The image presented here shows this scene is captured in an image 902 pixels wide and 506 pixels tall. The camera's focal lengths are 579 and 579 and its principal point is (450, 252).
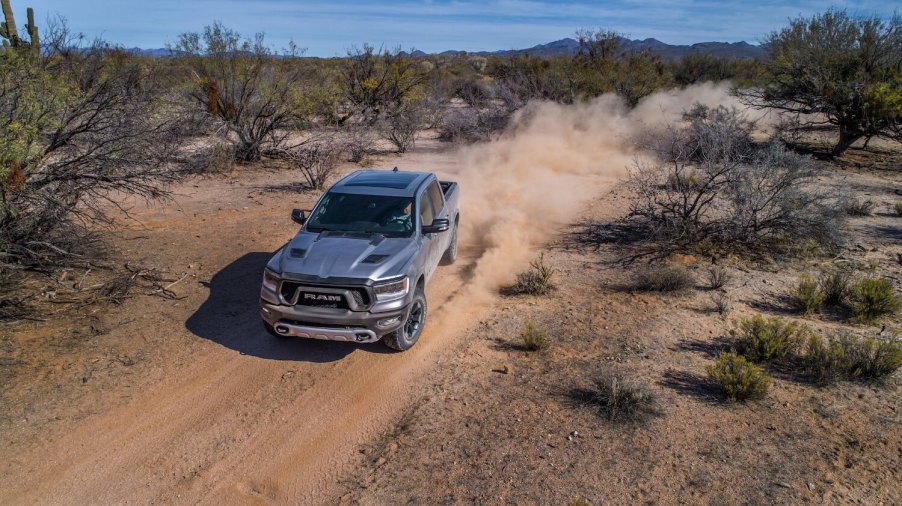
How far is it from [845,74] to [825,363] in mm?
17506

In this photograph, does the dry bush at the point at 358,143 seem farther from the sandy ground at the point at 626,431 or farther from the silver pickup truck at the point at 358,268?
the sandy ground at the point at 626,431


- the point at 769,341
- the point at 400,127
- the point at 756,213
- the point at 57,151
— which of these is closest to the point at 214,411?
the point at 57,151

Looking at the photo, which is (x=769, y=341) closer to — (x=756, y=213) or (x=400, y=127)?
(x=756, y=213)

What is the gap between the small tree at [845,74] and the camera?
17922 millimetres

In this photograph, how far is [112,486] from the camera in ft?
16.0

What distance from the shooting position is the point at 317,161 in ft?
52.8

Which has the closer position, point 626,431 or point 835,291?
point 626,431

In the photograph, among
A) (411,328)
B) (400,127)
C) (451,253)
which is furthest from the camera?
(400,127)

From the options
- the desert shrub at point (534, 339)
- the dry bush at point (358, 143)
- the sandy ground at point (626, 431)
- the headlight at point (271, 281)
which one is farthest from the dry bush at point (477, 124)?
the headlight at point (271, 281)

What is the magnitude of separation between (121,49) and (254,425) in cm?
2592

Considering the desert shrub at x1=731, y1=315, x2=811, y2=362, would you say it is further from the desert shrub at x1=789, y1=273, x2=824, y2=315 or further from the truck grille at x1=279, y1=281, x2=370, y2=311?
the truck grille at x1=279, y1=281, x2=370, y2=311

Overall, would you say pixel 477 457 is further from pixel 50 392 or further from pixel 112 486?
pixel 50 392

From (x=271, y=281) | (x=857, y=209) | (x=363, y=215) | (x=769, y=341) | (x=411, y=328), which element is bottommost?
(x=411, y=328)

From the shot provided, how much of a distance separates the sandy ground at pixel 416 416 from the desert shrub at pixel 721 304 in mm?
146
